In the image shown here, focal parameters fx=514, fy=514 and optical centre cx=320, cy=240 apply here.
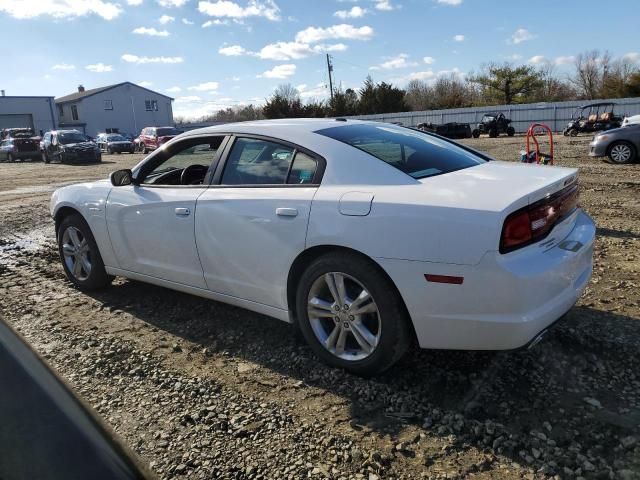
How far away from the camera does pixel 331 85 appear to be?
210 feet

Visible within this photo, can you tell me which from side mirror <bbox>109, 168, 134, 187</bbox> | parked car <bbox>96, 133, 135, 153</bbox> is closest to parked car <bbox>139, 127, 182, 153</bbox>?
parked car <bbox>96, 133, 135, 153</bbox>

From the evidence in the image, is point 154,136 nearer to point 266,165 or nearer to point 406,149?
point 266,165

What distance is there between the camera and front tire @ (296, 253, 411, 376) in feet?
9.32

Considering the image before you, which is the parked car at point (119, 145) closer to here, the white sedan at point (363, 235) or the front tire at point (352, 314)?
the white sedan at point (363, 235)

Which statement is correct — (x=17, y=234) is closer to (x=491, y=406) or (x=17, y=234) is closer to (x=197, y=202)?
(x=197, y=202)

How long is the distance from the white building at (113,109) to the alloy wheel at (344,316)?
62.9 meters

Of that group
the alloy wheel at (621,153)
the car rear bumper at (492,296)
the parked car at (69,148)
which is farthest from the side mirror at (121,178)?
the parked car at (69,148)

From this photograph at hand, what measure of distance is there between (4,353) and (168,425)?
5.49 ft

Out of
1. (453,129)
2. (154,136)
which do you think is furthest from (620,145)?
(154,136)

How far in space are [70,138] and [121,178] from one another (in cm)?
2574

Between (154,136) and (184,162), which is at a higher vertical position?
(154,136)

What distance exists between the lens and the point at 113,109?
6184 cm

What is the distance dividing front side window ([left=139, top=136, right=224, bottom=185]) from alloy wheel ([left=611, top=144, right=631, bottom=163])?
11971mm

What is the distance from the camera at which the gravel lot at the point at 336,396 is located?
2.38 metres
